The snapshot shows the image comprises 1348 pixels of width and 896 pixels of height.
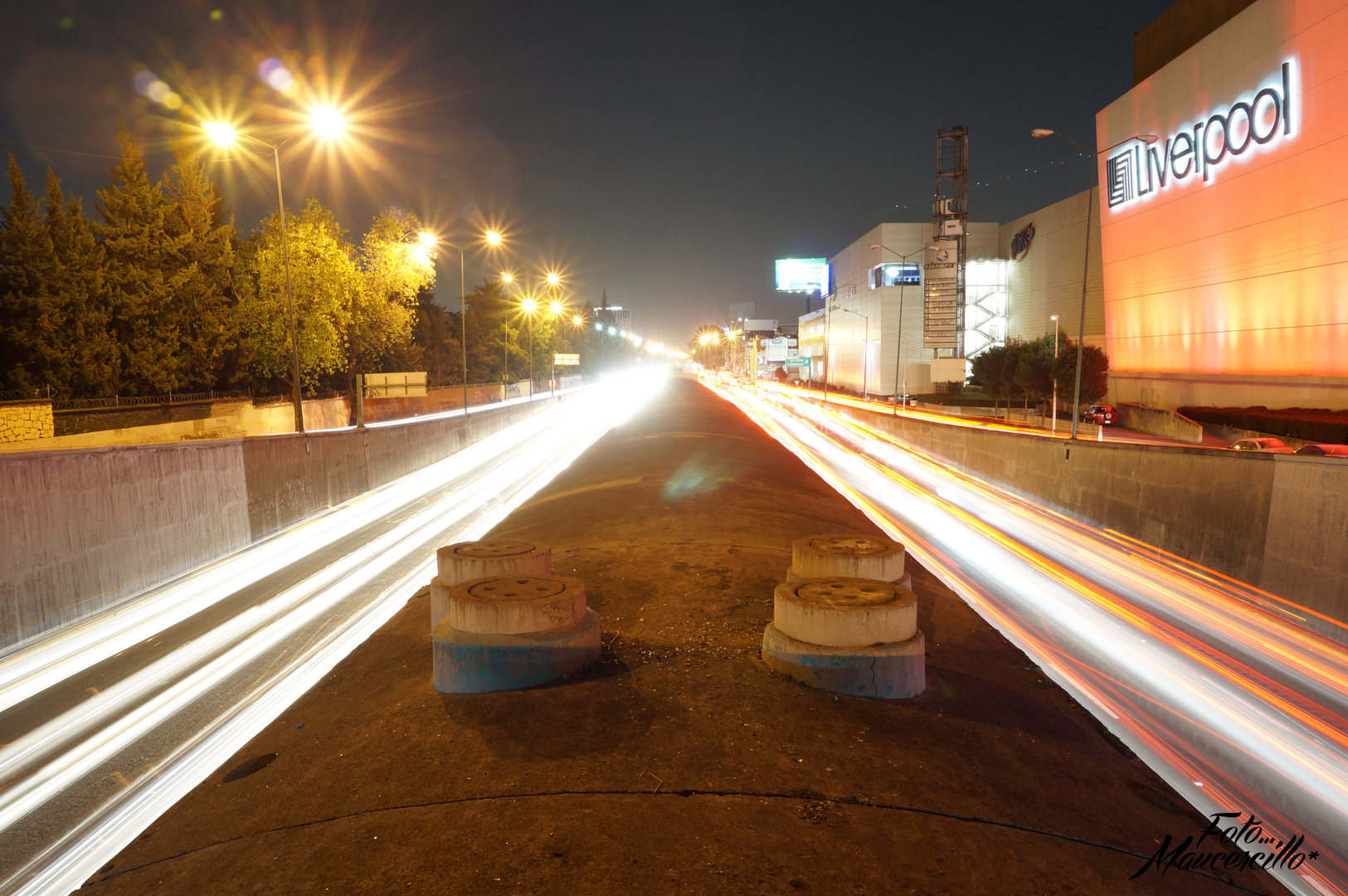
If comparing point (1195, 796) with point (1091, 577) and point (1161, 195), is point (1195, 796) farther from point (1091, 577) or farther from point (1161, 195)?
point (1161, 195)

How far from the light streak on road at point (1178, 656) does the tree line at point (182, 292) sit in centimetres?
3489

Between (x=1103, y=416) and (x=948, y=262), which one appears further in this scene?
(x=948, y=262)

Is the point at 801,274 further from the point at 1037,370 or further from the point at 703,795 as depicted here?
the point at 703,795

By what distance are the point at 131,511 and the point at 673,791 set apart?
1500cm

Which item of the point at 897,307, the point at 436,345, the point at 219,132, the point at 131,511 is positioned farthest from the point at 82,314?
the point at 897,307

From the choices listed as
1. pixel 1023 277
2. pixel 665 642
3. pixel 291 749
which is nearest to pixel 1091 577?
pixel 665 642

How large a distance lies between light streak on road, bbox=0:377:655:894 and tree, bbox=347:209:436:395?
1137 inches

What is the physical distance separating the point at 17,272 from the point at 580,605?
1636 inches

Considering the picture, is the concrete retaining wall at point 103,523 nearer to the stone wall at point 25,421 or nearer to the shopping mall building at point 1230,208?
the stone wall at point 25,421

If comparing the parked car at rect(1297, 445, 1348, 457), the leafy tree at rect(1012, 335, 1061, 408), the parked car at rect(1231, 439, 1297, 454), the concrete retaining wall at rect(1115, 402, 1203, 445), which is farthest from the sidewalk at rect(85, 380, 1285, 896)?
the leafy tree at rect(1012, 335, 1061, 408)

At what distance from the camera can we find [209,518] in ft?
60.7

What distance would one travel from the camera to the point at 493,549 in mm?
11258

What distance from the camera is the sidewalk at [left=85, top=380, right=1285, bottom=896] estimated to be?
548 cm

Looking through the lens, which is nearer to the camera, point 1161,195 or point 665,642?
point 665,642
